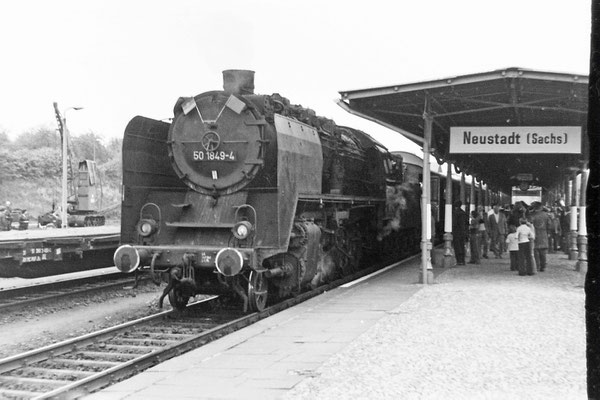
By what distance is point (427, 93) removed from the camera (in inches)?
527

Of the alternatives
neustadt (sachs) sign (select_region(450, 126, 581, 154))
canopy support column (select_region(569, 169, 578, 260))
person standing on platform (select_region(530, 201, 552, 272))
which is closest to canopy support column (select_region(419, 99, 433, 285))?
neustadt (sachs) sign (select_region(450, 126, 581, 154))

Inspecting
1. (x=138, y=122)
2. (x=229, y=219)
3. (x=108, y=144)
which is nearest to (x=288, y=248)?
(x=229, y=219)

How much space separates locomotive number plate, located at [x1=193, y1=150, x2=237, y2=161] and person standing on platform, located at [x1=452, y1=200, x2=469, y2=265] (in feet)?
28.7

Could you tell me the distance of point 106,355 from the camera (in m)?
7.72

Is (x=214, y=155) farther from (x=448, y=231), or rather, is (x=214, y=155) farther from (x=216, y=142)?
(x=448, y=231)

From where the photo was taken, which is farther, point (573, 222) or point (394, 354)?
point (573, 222)

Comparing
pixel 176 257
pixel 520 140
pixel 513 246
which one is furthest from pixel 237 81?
pixel 513 246

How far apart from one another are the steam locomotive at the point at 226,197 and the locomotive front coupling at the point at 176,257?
1 cm

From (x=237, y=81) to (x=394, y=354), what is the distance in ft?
18.9

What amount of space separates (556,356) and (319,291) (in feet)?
20.1

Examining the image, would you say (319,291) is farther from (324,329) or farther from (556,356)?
(556,356)

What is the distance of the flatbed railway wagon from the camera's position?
12.3 m

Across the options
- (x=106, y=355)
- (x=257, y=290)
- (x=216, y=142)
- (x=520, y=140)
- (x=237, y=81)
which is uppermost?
(x=237, y=81)

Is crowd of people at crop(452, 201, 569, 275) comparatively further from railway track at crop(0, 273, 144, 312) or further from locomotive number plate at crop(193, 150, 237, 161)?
railway track at crop(0, 273, 144, 312)
